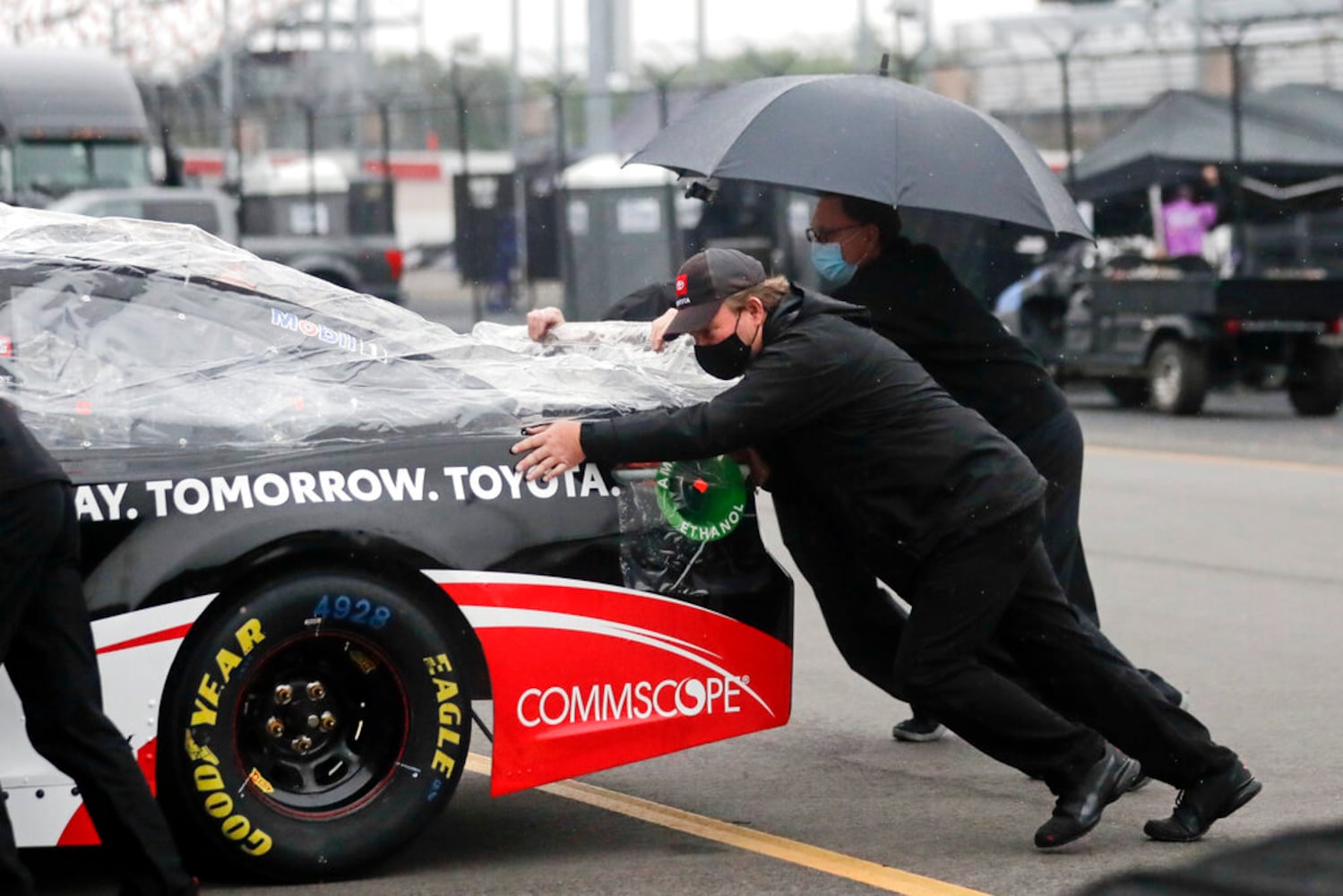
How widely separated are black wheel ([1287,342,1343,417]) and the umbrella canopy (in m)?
12.0

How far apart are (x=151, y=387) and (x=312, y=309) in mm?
572

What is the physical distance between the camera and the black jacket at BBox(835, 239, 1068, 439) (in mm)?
5973

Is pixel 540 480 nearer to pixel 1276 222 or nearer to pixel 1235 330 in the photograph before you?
pixel 1235 330

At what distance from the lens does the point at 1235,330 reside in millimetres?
17250

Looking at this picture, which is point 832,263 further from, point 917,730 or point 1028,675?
point 917,730

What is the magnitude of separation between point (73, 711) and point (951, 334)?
9.03 ft

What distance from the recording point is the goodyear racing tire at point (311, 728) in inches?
186

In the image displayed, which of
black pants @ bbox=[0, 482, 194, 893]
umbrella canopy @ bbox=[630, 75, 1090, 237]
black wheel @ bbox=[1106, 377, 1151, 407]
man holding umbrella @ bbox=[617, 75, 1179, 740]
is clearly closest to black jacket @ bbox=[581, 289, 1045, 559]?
man holding umbrella @ bbox=[617, 75, 1179, 740]

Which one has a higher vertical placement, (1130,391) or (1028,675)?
(1028,675)

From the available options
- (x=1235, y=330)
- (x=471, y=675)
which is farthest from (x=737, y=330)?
(x=1235, y=330)

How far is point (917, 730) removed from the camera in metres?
6.68

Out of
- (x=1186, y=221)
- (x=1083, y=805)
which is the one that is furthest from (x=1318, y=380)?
(x=1083, y=805)

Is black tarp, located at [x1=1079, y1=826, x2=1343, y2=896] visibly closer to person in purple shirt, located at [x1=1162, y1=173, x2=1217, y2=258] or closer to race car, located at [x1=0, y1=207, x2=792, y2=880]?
race car, located at [x1=0, y1=207, x2=792, y2=880]

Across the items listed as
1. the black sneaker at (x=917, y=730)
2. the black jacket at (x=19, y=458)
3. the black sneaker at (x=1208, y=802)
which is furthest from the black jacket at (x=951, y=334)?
the black jacket at (x=19, y=458)
